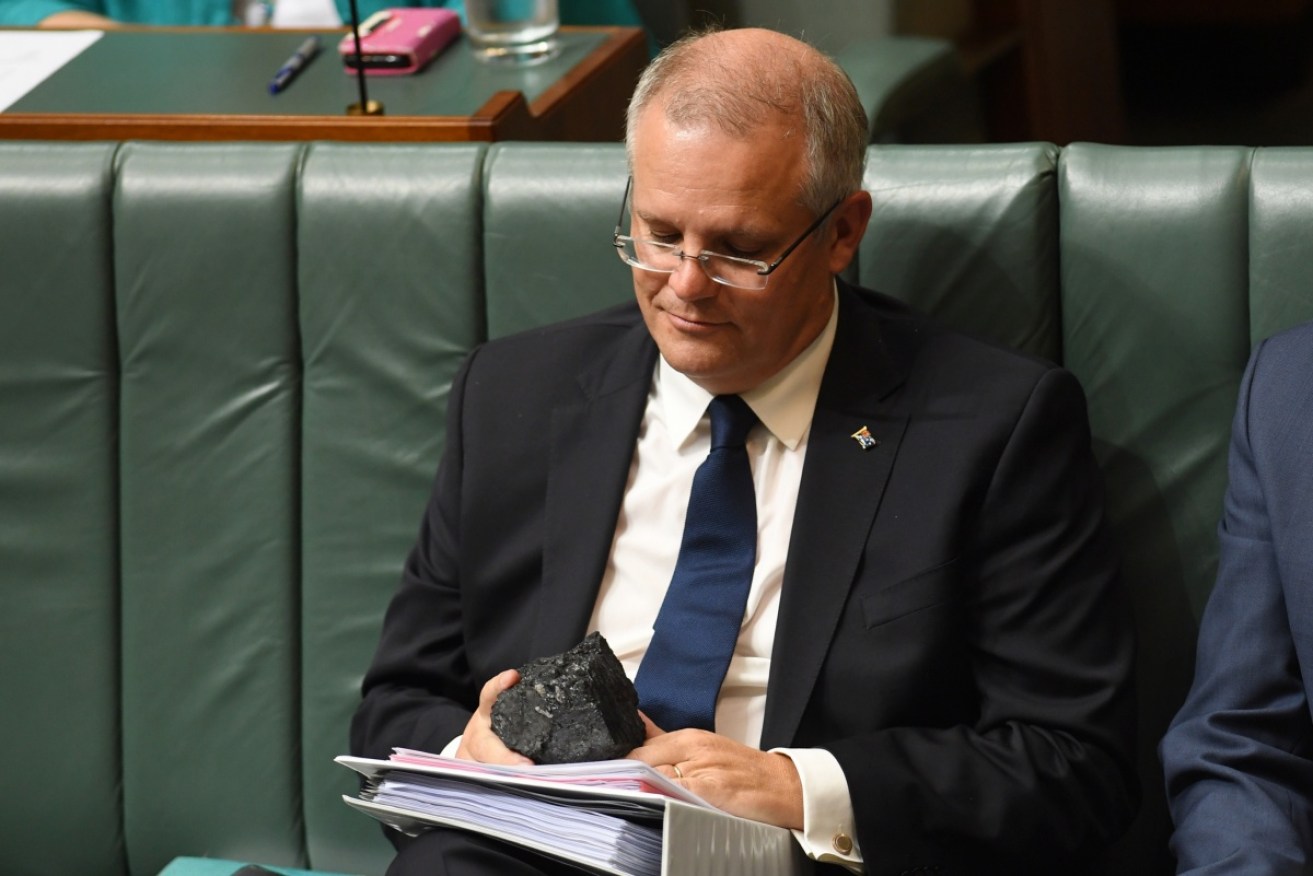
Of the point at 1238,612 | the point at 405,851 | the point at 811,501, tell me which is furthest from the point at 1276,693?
the point at 405,851

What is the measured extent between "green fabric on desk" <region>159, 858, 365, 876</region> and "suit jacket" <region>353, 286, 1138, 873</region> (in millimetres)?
284

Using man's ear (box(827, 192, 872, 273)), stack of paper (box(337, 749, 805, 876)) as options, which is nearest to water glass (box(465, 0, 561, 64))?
man's ear (box(827, 192, 872, 273))

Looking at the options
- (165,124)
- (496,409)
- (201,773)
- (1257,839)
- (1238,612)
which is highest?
(165,124)

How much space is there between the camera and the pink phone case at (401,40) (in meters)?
2.33

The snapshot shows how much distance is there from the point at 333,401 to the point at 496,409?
26cm

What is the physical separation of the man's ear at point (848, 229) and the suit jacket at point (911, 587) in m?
0.06

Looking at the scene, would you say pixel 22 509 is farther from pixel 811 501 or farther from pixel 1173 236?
pixel 1173 236

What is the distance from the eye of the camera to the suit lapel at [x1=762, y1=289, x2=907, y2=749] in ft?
5.13

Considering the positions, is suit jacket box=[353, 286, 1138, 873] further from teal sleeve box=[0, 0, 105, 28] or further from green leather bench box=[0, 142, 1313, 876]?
teal sleeve box=[0, 0, 105, 28]

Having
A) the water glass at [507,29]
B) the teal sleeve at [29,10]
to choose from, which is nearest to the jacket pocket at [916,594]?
the water glass at [507,29]

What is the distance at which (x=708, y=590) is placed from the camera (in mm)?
1610

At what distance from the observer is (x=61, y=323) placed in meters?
1.97

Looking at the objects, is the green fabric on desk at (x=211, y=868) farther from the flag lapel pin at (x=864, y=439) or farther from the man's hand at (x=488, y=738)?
the flag lapel pin at (x=864, y=439)

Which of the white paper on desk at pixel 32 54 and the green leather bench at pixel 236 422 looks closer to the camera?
the green leather bench at pixel 236 422
